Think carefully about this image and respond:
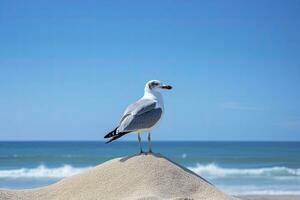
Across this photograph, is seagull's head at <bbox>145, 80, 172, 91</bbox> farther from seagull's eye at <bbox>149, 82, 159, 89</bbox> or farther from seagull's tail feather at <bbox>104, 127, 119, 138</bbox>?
seagull's tail feather at <bbox>104, 127, 119, 138</bbox>

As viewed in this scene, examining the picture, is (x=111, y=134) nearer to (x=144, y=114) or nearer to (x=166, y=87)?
(x=144, y=114)

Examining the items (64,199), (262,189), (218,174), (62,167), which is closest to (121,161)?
(64,199)

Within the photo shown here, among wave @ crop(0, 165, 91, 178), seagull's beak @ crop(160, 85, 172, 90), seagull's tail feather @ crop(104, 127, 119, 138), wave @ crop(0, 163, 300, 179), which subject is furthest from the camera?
wave @ crop(0, 165, 91, 178)

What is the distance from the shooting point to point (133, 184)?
22.4ft

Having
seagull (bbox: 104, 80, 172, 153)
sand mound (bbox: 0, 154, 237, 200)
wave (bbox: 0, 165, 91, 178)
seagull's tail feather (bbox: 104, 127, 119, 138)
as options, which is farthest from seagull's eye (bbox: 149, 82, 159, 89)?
wave (bbox: 0, 165, 91, 178)

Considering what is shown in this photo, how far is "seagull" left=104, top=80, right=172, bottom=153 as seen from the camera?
689cm

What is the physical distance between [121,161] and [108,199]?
84 cm

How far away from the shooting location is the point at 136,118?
22.7 ft

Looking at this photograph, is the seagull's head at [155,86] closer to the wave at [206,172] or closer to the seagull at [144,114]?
the seagull at [144,114]

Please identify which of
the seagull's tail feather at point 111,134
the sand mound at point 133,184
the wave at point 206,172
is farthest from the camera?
the wave at point 206,172

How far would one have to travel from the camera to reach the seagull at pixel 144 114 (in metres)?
6.89

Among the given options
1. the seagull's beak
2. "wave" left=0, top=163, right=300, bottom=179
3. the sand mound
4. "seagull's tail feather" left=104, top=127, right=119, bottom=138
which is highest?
"wave" left=0, top=163, right=300, bottom=179

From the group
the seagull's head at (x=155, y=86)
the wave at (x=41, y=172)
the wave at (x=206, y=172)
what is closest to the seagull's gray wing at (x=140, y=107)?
the seagull's head at (x=155, y=86)

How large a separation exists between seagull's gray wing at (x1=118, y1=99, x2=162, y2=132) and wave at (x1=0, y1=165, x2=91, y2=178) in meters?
15.3
